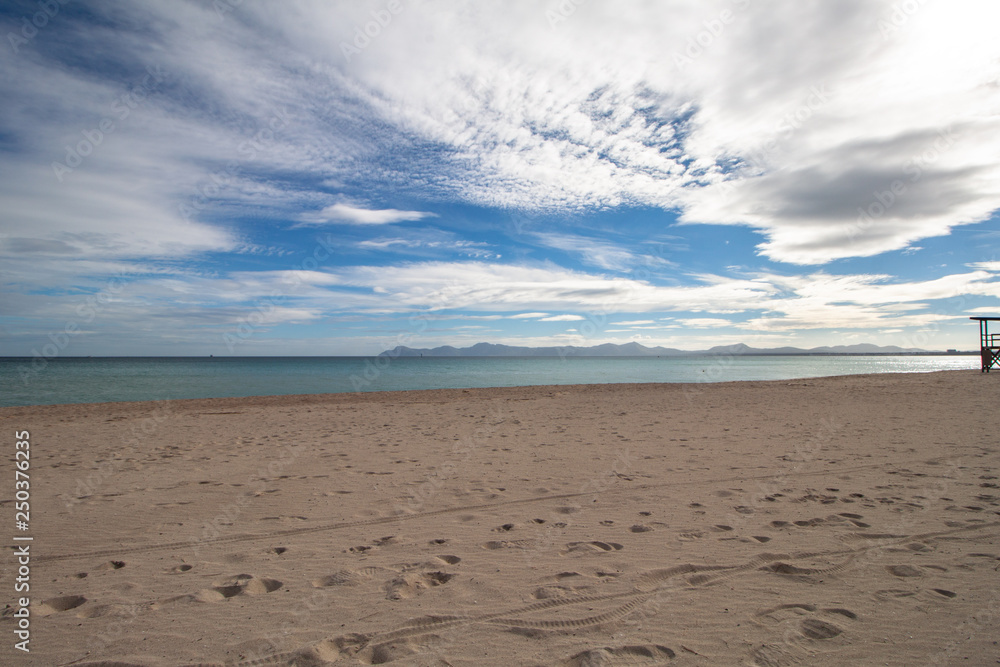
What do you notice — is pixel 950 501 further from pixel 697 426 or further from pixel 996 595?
pixel 697 426

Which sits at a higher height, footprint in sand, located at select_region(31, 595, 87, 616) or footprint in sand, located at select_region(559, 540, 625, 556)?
footprint in sand, located at select_region(559, 540, 625, 556)

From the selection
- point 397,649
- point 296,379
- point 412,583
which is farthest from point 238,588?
point 296,379

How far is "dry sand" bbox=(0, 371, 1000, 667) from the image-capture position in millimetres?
2984

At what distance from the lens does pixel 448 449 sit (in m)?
9.51

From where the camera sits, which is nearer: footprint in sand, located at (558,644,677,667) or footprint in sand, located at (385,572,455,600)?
footprint in sand, located at (558,644,677,667)

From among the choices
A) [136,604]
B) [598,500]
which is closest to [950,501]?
[598,500]

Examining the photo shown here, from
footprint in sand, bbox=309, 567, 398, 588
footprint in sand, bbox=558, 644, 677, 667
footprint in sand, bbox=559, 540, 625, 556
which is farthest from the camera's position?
footprint in sand, bbox=559, 540, 625, 556

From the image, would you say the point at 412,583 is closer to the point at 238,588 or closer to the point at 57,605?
the point at 238,588

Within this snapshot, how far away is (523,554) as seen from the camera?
4.36 m

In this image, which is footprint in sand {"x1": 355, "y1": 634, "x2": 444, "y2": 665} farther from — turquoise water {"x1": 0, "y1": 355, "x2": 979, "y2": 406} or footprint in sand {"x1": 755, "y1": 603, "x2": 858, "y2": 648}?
turquoise water {"x1": 0, "y1": 355, "x2": 979, "y2": 406}

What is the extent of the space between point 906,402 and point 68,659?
2036 cm

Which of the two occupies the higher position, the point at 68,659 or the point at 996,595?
the point at 996,595

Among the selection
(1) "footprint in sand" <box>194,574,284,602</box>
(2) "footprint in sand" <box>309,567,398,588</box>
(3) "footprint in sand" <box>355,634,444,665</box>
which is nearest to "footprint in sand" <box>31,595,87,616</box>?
(1) "footprint in sand" <box>194,574,284,602</box>

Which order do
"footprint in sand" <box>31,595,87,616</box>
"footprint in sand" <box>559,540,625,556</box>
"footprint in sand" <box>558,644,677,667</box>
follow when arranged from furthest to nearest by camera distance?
1. "footprint in sand" <box>559,540,625,556</box>
2. "footprint in sand" <box>31,595,87,616</box>
3. "footprint in sand" <box>558,644,677,667</box>
